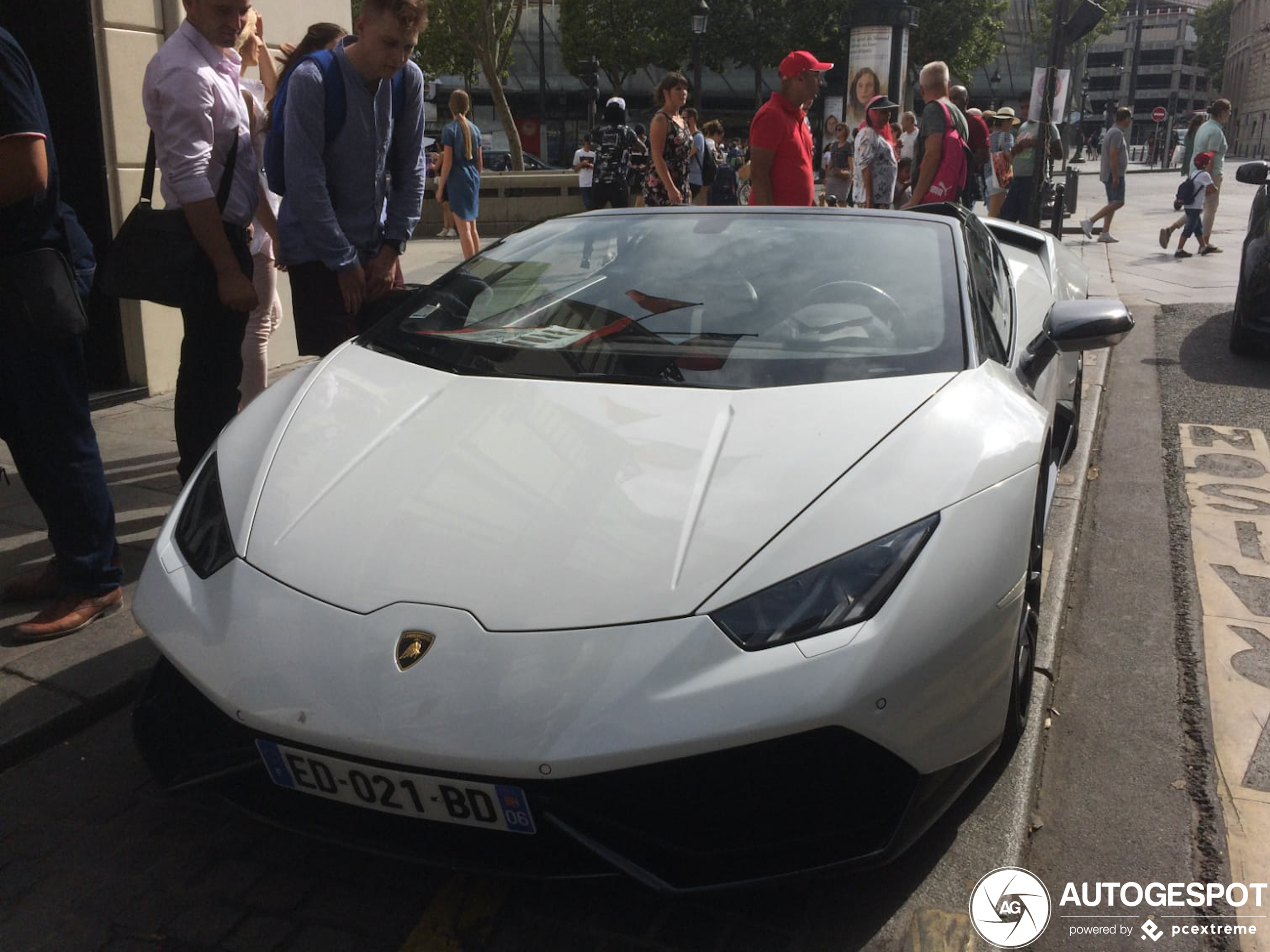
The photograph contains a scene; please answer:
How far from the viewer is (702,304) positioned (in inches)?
117

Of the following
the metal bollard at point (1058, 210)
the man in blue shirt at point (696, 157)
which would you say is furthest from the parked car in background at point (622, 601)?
the metal bollard at point (1058, 210)

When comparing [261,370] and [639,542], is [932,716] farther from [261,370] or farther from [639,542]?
[261,370]

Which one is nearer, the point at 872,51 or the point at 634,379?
the point at 634,379

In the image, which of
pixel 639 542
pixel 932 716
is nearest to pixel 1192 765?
pixel 932 716

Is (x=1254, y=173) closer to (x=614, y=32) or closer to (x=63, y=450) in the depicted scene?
(x=63, y=450)

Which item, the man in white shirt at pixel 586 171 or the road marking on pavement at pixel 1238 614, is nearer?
the road marking on pavement at pixel 1238 614

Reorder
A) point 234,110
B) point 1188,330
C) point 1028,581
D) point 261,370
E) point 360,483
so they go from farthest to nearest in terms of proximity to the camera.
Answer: point 1188,330, point 261,370, point 234,110, point 1028,581, point 360,483

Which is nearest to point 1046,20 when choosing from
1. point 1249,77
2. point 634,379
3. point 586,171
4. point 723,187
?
point 586,171

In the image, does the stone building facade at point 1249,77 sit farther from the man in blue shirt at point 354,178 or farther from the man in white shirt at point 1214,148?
the man in blue shirt at point 354,178

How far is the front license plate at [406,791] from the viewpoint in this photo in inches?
70.9

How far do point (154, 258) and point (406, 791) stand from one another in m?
2.36

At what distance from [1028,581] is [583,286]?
4.71 ft

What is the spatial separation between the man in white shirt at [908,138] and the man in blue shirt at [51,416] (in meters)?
9.62

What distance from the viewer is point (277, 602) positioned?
6.72ft
